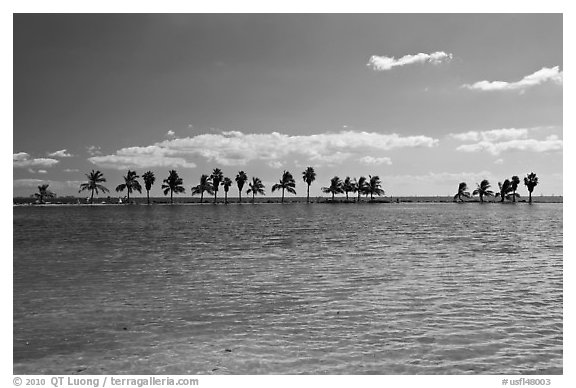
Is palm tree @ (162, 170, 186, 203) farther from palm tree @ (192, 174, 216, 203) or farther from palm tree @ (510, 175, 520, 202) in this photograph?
palm tree @ (510, 175, 520, 202)

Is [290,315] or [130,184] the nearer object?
[290,315]

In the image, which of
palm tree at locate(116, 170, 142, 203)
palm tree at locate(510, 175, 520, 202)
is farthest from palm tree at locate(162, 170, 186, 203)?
palm tree at locate(510, 175, 520, 202)

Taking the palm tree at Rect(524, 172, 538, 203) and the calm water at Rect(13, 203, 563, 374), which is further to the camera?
the palm tree at Rect(524, 172, 538, 203)

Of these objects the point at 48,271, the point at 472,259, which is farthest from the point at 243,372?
the point at 472,259

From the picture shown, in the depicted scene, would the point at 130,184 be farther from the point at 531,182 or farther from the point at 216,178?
the point at 531,182

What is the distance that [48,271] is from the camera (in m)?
21.1

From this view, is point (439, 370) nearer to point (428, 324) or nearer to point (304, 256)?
point (428, 324)

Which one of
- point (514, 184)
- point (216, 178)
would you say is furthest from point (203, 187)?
point (514, 184)

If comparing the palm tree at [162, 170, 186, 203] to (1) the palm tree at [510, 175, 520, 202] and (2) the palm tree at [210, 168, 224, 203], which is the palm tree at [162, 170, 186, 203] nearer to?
(2) the palm tree at [210, 168, 224, 203]

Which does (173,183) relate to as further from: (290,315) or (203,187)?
(290,315)

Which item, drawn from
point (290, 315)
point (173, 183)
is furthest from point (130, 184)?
point (290, 315)

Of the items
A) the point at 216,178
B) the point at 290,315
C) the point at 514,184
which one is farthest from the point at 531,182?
the point at 290,315
